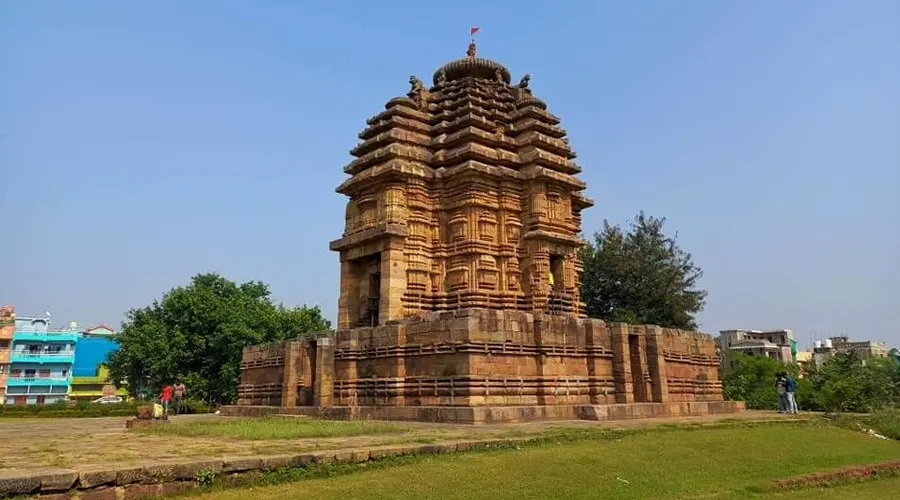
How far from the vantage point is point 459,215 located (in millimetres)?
22766

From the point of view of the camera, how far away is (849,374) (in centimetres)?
2972

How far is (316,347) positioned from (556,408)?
24.9 feet

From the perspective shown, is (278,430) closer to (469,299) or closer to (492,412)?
(492,412)

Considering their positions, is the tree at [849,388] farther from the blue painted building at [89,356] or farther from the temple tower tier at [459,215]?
the blue painted building at [89,356]

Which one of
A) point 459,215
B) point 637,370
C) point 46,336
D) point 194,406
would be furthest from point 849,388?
point 46,336

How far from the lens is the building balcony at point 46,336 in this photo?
7094cm

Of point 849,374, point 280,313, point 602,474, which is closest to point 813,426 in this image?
point 602,474

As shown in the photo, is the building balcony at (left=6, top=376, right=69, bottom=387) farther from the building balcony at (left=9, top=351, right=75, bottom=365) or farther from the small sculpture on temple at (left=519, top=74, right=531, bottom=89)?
the small sculpture on temple at (left=519, top=74, right=531, bottom=89)

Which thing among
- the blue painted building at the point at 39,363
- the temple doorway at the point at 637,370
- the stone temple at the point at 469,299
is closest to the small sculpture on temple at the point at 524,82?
the stone temple at the point at 469,299

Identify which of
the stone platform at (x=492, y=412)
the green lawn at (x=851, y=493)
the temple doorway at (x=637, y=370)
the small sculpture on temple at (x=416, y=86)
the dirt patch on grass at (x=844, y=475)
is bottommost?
the green lawn at (x=851, y=493)

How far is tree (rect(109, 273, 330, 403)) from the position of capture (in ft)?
127

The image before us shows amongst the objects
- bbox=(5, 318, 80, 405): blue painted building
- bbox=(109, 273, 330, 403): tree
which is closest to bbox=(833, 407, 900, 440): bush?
bbox=(109, 273, 330, 403): tree

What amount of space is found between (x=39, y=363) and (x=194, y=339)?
44392 mm

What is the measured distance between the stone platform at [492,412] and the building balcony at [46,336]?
217ft
